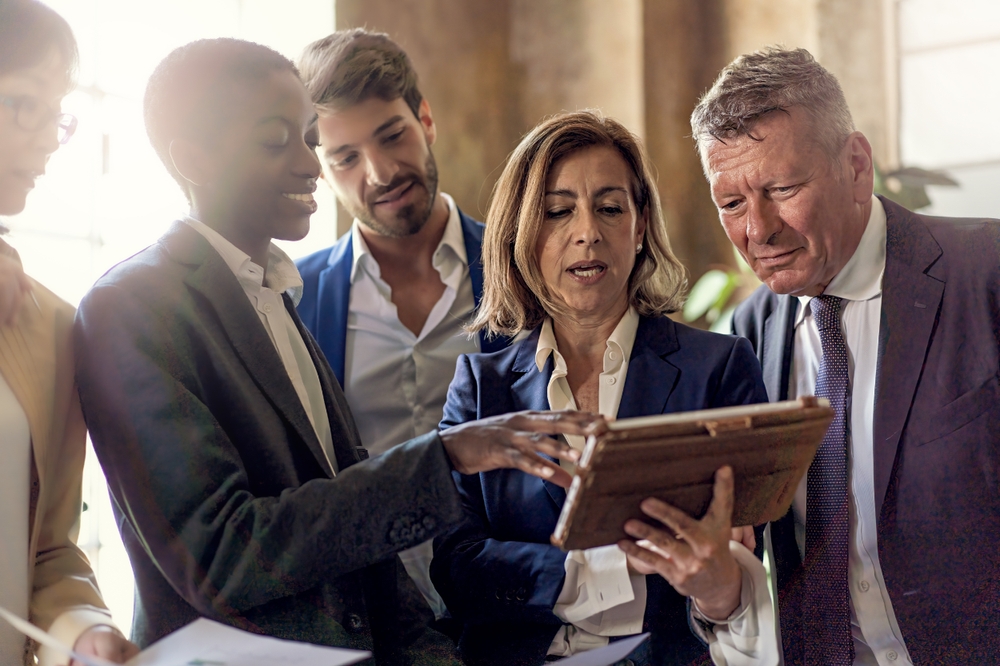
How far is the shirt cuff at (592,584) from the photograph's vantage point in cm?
175

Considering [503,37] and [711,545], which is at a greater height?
[503,37]

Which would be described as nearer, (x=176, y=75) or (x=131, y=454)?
(x=131, y=454)

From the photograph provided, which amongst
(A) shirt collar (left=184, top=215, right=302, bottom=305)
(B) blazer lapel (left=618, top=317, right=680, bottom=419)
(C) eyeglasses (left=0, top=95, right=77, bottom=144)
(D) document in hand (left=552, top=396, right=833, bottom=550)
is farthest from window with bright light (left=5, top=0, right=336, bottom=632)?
(D) document in hand (left=552, top=396, right=833, bottom=550)

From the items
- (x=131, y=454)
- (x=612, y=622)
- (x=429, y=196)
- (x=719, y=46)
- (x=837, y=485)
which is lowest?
(x=612, y=622)

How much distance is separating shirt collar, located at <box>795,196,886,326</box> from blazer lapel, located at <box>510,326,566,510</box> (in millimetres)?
772

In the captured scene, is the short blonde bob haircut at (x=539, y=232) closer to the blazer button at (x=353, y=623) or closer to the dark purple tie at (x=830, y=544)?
the dark purple tie at (x=830, y=544)

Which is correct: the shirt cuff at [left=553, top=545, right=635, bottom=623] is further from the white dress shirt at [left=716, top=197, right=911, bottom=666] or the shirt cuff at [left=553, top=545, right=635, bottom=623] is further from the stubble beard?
the stubble beard

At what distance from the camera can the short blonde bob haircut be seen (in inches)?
80.7

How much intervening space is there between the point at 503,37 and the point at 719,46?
1.42 metres

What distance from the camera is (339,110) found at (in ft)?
8.80

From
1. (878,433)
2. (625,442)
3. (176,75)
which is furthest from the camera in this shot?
(878,433)

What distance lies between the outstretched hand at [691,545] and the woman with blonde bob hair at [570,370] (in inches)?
4.2

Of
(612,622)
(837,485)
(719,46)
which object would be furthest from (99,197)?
(719,46)

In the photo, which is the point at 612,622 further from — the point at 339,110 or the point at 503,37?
the point at 503,37
